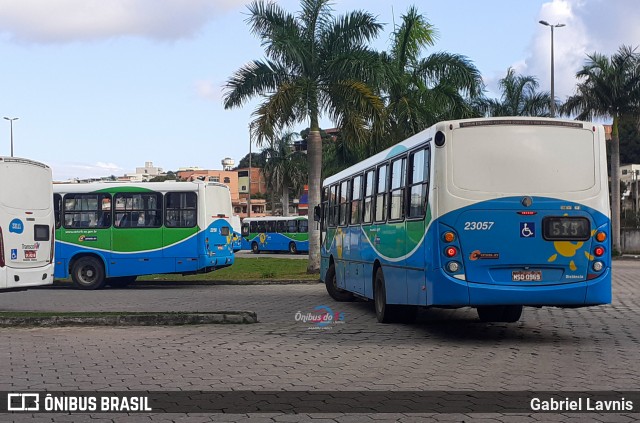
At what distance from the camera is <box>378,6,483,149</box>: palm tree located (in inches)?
1188

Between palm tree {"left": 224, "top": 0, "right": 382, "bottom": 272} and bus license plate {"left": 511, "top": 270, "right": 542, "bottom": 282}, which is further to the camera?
palm tree {"left": 224, "top": 0, "right": 382, "bottom": 272}

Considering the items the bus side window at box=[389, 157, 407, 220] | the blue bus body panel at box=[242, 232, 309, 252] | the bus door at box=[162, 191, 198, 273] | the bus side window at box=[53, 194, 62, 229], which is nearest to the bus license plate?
the bus side window at box=[389, 157, 407, 220]

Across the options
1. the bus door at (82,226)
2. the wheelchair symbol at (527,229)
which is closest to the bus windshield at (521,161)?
the wheelchair symbol at (527,229)

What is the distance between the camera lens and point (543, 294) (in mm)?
11453

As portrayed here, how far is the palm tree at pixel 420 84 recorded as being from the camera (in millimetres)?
Result: 30188

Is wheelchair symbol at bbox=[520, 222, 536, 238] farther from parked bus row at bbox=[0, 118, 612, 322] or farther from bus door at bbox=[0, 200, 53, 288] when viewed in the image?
bus door at bbox=[0, 200, 53, 288]

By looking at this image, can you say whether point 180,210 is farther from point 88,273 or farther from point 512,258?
point 512,258

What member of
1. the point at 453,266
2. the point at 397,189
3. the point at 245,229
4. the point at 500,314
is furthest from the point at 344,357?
the point at 245,229

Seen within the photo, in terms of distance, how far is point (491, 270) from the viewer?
11.5 m

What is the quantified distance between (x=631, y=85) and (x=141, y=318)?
3550cm

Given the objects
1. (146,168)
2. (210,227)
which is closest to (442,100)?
(210,227)

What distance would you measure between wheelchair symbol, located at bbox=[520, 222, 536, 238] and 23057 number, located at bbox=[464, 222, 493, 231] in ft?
1.42

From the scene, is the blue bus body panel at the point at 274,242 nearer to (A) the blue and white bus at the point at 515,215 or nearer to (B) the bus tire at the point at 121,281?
(B) the bus tire at the point at 121,281

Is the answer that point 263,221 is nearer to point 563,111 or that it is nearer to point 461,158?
point 563,111
